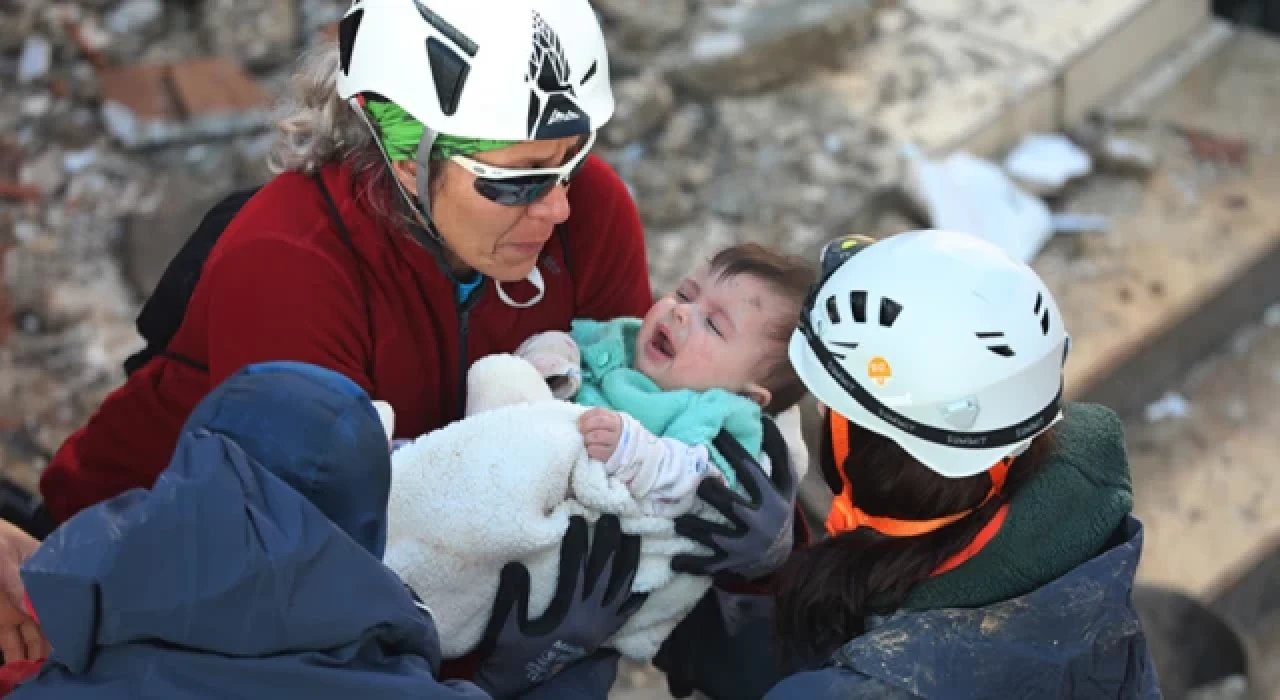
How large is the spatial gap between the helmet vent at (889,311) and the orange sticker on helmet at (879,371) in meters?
0.06

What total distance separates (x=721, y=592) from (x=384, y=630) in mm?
1177

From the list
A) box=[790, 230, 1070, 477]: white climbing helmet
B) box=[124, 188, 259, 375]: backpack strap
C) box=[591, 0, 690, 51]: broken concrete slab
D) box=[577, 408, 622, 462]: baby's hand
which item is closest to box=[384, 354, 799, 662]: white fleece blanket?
box=[577, 408, 622, 462]: baby's hand

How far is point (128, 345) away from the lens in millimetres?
4816

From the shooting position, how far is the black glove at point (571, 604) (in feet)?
8.30

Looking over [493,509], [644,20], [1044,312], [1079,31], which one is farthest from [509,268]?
[1079,31]

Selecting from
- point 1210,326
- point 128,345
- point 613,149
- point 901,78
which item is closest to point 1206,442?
point 1210,326

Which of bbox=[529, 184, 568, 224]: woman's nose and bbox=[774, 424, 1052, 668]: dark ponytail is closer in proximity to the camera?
bbox=[774, 424, 1052, 668]: dark ponytail

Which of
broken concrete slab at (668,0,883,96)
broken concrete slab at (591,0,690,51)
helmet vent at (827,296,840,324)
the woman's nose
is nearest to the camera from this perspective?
helmet vent at (827,296,840,324)

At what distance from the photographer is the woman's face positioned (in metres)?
2.61

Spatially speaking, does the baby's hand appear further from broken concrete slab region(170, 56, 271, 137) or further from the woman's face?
broken concrete slab region(170, 56, 271, 137)

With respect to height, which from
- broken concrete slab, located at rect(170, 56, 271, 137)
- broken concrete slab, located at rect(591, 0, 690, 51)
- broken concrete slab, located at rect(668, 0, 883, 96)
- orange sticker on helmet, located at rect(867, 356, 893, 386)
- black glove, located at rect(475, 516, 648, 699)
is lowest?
broken concrete slab, located at rect(668, 0, 883, 96)

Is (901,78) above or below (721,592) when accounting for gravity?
below

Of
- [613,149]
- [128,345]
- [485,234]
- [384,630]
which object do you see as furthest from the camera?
[613,149]

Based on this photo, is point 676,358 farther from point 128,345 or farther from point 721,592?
point 128,345
